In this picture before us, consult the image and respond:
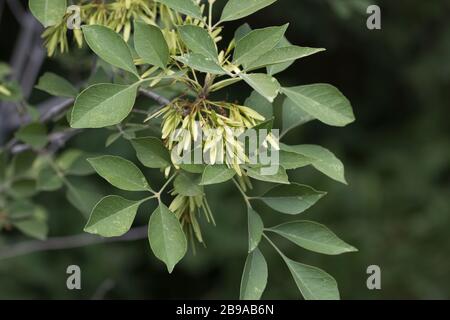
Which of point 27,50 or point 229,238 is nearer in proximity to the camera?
A: point 27,50

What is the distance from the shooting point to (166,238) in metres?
0.82

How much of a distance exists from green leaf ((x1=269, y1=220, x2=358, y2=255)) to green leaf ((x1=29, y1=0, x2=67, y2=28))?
403mm

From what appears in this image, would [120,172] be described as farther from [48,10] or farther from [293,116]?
[293,116]

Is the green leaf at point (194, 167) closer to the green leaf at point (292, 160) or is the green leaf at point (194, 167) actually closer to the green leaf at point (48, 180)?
the green leaf at point (292, 160)

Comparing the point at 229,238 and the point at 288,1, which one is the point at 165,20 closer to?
the point at 229,238

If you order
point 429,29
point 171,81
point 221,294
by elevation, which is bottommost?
point 221,294

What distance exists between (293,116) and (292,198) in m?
0.19

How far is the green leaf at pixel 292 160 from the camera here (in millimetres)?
833

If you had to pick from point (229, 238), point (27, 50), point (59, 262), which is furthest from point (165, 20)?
point (59, 262)

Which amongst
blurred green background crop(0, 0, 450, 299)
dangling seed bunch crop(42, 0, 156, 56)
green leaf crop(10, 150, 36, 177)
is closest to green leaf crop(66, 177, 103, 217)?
green leaf crop(10, 150, 36, 177)

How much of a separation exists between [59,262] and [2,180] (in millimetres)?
1192

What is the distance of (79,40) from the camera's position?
1002mm

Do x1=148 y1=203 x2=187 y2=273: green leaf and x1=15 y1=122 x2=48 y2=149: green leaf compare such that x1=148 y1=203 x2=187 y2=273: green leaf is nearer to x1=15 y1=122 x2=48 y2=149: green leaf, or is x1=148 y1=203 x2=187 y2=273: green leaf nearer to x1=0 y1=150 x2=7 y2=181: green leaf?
x1=15 y1=122 x2=48 y2=149: green leaf

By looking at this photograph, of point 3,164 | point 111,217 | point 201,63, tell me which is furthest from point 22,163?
point 201,63
